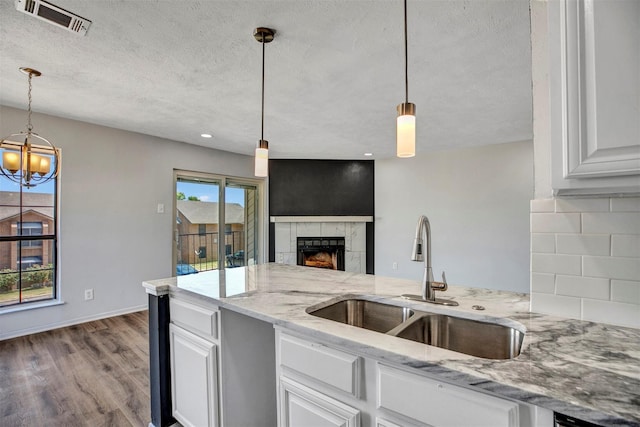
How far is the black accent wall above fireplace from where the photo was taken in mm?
5547

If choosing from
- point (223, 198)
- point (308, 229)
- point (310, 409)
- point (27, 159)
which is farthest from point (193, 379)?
point (308, 229)

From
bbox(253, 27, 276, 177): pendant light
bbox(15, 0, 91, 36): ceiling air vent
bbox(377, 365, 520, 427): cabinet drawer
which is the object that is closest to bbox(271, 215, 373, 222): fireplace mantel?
bbox(253, 27, 276, 177): pendant light

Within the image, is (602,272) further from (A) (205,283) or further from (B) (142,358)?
(B) (142,358)

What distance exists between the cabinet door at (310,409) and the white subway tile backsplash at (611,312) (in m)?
0.94

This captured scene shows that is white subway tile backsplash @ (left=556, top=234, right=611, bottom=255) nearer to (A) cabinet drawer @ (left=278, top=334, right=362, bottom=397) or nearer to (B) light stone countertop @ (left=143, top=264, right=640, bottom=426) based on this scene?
(B) light stone countertop @ (left=143, top=264, right=640, bottom=426)

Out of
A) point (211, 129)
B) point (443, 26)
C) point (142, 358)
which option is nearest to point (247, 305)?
point (443, 26)

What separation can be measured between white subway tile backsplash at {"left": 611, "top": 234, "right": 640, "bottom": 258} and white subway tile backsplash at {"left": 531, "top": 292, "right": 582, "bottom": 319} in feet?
0.73

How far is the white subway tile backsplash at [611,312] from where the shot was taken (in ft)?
3.52

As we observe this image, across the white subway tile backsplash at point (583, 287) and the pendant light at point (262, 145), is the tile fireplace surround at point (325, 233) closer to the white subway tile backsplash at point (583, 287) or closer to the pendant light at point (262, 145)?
the pendant light at point (262, 145)

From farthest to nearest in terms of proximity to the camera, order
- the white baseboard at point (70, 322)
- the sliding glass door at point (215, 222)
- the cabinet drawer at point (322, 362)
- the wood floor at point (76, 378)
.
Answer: the sliding glass door at point (215, 222) < the white baseboard at point (70, 322) < the wood floor at point (76, 378) < the cabinet drawer at point (322, 362)

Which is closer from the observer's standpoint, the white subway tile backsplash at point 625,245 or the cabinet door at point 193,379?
the white subway tile backsplash at point 625,245

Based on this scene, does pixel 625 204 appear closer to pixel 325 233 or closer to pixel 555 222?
pixel 555 222

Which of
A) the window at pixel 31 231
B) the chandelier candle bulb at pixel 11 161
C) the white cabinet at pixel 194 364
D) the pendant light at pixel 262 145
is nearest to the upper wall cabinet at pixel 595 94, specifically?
the pendant light at pixel 262 145

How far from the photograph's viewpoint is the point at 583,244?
114 centimetres
